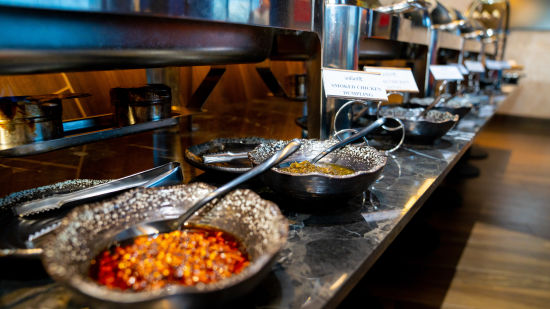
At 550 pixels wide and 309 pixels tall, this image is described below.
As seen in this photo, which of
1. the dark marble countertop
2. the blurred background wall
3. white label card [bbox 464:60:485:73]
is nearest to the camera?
the dark marble countertop

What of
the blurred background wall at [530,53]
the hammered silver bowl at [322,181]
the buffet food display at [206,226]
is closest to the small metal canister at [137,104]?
the buffet food display at [206,226]

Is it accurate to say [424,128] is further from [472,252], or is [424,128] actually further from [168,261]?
[168,261]

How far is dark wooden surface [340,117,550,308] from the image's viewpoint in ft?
5.53

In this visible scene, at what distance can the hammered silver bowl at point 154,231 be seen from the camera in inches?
16.6

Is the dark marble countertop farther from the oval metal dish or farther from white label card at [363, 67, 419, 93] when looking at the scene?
white label card at [363, 67, 419, 93]

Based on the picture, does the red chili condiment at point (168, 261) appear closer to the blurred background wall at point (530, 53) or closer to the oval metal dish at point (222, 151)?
the oval metal dish at point (222, 151)

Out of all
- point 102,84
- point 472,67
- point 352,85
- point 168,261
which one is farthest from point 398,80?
point 472,67

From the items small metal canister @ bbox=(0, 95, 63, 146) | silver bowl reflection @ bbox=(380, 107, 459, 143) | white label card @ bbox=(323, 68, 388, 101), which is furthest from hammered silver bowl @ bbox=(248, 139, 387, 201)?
silver bowl reflection @ bbox=(380, 107, 459, 143)

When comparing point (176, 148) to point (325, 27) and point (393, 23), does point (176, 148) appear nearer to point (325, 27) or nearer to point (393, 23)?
point (325, 27)

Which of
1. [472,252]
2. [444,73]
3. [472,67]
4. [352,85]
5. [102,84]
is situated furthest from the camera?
[472,67]

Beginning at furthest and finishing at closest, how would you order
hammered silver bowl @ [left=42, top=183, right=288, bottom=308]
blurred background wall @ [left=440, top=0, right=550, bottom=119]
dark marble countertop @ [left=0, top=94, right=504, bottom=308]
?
blurred background wall @ [left=440, top=0, right=550, bottom=119] → dark marble countertop @ [left=0, top=94, right=504, bottom=308] → hammered silver bowl @ [left=42, top=183, right=288, bottom=308]

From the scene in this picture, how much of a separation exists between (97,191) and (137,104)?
357 mm

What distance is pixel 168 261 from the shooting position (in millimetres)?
532

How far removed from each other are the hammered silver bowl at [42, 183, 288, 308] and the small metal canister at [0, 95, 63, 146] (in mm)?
351
